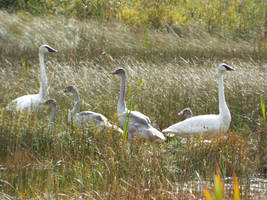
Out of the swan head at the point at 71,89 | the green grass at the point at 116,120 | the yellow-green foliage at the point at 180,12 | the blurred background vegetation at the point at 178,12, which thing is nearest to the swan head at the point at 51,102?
the green grass at the point at 116,120

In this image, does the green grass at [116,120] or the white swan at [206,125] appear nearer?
the green grass at [116,120]

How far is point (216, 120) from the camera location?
557cm

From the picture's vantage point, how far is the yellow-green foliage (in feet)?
47.1

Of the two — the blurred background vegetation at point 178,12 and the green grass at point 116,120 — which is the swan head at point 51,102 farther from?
the blurred background vegetation at point 178,12

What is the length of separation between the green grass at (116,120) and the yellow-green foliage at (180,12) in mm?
1195

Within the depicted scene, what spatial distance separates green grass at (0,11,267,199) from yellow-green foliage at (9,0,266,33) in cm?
120

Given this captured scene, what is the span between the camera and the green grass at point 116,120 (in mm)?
3793

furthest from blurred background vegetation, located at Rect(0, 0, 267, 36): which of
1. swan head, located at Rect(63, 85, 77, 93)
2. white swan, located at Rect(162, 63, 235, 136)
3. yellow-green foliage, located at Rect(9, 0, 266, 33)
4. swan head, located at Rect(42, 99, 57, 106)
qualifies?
white swan, located at Rect(162, 63, 235, 136)

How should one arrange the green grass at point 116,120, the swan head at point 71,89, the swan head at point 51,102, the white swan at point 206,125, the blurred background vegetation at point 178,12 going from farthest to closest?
the blurred background vegetation at point 178,12
the swan head at point 71,89
the swan head at point 51,102
the white swan at point 206,125
the green grass at point 116,120

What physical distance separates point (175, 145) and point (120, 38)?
7.41m

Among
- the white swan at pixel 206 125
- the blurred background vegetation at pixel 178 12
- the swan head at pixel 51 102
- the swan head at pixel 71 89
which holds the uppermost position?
the blurred background vegetation at pixel 178 12

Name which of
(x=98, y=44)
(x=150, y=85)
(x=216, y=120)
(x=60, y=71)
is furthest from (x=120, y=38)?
(x=216, y=120)

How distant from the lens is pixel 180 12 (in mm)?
15727

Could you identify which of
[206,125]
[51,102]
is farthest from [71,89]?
[206,125]
